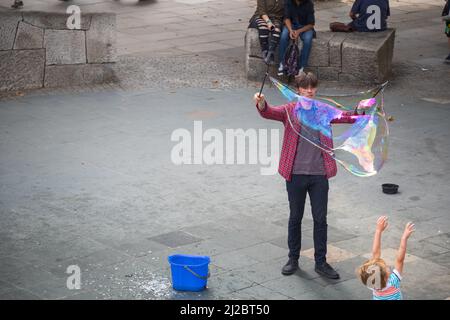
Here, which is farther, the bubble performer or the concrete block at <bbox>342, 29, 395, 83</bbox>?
the concrete block at <bbox>342, 29, 395, 83</bbox>

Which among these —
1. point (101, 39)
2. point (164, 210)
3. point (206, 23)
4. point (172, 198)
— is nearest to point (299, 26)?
point (101, 39)

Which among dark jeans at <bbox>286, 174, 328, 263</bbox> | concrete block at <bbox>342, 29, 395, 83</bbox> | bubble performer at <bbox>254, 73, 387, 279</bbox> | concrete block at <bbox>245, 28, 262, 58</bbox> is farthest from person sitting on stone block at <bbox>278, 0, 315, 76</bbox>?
dark jeans at <bbox>286, 174, 328, 263</bbox>

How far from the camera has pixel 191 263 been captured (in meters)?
7.28

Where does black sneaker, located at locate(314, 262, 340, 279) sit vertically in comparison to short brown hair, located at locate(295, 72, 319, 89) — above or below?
below

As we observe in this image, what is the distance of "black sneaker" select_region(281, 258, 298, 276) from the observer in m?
7.55

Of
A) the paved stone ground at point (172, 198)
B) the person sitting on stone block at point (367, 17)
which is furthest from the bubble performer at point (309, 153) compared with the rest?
the person sitting on stone block at point (367, 17)

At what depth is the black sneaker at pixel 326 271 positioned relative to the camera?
746cm

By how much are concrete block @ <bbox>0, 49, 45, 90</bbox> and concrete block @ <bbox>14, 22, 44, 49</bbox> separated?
0.07m

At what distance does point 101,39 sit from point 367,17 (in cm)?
381

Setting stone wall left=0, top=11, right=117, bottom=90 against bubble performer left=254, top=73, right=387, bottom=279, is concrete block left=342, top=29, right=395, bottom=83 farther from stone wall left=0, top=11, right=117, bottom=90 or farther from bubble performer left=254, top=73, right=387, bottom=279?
bubble performer left=254, top=73, right=387, bottom=279

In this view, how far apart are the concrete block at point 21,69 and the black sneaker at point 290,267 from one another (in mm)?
6631

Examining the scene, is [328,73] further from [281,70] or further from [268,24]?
[268,24]

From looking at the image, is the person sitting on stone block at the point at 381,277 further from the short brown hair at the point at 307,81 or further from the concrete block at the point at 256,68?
the concrete block at the point at 256,68
